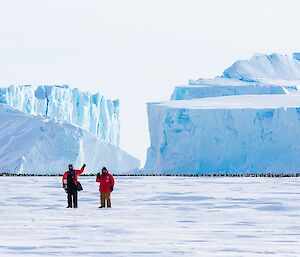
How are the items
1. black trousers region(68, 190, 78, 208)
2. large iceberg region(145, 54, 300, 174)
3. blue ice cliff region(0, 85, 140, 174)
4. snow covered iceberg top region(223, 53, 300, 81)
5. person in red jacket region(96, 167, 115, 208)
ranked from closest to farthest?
black trousers region(68, 190, 78, 208), person in red jacket region(96, 167, 115, 208), large iceberg region(145, 54, 300, 174), blue ice cliff region(0, 85, 140, 174), snow covered iceberg top region(223, 53, 300, 81)

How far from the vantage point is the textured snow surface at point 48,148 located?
2414 inches

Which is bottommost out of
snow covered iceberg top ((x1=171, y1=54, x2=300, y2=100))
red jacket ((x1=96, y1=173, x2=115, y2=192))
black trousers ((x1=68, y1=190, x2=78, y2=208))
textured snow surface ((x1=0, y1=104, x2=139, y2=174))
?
textured snow surface ((x1=0, y1=104, x2=139, y2=174))

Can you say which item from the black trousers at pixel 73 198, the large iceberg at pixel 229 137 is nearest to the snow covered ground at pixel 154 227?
the black trousers at pixel 73 198

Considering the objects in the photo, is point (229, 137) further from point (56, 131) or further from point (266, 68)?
point (266, 68)

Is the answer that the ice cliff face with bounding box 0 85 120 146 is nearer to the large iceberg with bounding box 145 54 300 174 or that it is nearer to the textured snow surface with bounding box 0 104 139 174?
the textured snow surface with bounding box 0 104 139 174

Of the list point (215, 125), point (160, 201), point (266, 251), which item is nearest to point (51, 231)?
point (266, 251)

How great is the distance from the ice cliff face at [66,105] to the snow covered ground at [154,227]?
5041cm

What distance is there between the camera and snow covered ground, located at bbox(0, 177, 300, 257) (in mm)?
8609

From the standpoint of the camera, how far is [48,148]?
203 ft

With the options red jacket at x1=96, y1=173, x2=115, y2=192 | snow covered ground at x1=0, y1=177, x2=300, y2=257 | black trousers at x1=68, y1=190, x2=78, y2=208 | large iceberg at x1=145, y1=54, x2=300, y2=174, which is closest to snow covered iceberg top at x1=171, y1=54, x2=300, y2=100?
large iceberg at x1=145, y1=54, x2=300, y2=174

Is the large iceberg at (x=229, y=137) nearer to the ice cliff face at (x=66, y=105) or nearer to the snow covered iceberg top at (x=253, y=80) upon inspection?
the snow covered iceberg top at (x=253, y=80)

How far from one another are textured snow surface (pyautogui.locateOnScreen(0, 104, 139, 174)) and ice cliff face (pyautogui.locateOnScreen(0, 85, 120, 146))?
2.79 metres

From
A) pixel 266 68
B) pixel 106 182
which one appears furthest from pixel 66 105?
pixel 106 182

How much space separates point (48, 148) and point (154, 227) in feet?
168
